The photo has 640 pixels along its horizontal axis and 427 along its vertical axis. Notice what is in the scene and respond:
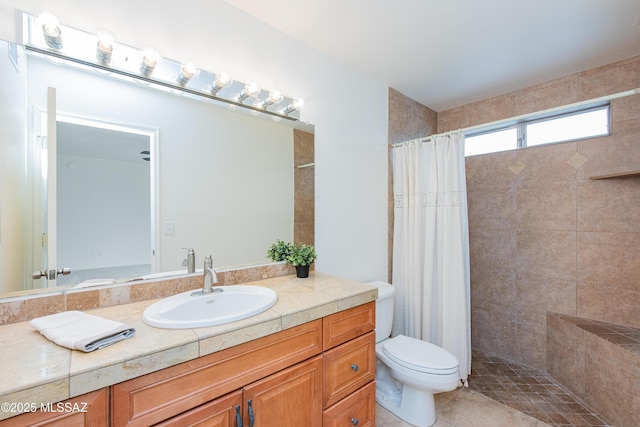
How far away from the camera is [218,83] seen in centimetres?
147

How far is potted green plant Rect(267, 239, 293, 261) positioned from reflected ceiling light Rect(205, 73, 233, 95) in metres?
0.92

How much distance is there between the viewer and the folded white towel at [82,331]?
2.55 feet

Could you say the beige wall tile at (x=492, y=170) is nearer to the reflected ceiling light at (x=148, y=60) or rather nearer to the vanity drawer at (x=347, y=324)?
the vanity drawer at (x=347, y=324)

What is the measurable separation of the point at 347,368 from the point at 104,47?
1.77 meters

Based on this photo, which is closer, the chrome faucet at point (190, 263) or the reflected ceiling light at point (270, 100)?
the chrome faucet at point (190, 263)

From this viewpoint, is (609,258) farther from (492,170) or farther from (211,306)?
(211,306)

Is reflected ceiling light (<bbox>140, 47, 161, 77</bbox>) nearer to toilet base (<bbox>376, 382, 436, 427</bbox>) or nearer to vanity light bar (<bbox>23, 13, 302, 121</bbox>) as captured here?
vanity light bar (<bbox>23, 13, 302, 121</bbox>)

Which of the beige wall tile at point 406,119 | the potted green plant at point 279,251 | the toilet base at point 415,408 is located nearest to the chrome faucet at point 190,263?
the potted green plant at point 279,251

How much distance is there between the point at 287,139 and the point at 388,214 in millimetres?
1131

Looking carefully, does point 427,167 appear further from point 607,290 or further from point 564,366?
point 564,366

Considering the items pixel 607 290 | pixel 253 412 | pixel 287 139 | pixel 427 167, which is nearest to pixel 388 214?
pixel 427 167

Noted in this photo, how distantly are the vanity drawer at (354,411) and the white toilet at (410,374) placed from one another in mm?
315

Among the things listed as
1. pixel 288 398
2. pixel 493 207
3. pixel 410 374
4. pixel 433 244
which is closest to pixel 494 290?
pixel 493 207

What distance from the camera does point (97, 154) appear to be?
3.89 feet
